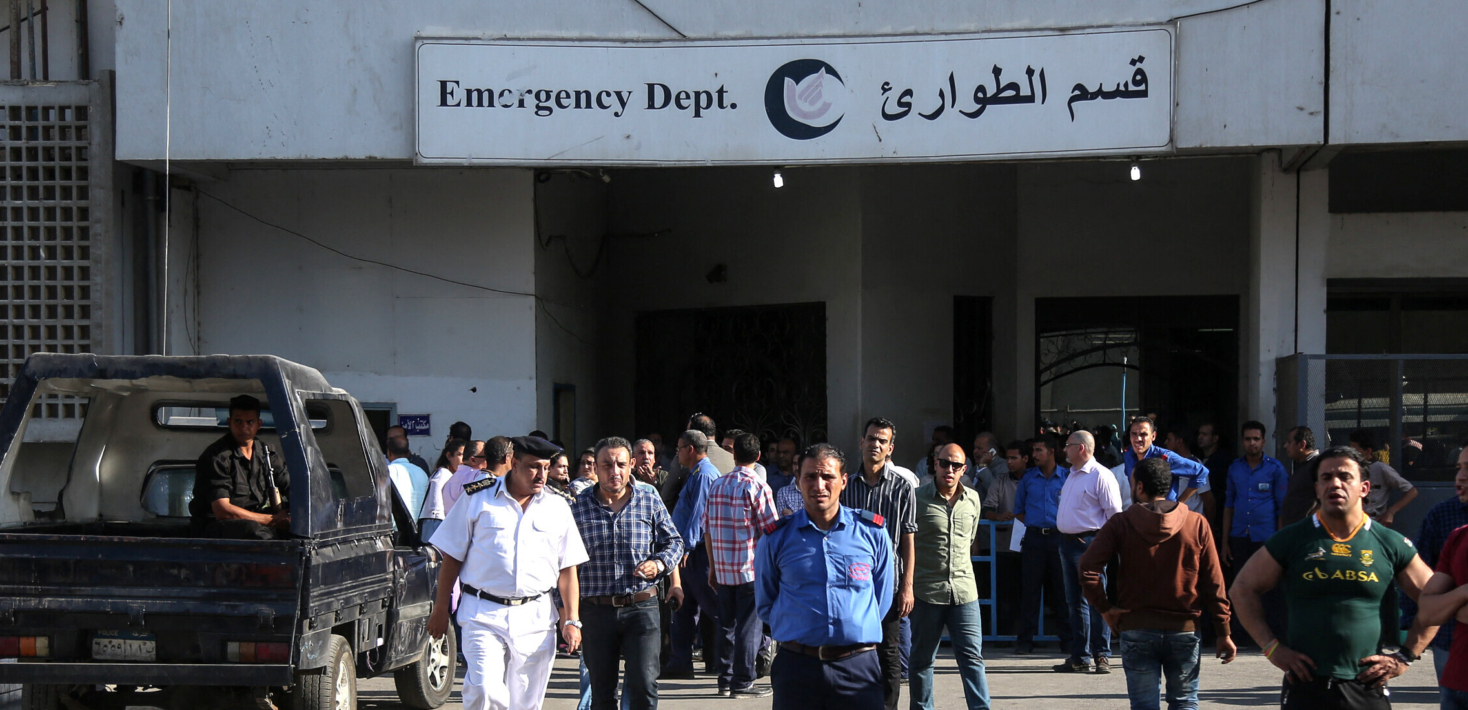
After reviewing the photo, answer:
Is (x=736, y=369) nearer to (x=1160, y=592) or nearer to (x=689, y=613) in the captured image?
(x=689, y=613)

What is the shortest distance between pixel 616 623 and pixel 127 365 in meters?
2.73

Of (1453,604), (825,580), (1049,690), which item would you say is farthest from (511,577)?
(1049,690)

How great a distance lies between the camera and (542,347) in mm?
13797

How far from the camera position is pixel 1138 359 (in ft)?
54.2

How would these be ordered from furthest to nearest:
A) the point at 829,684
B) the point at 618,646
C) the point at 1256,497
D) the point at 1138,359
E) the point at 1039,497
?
the point at 1138,359, the point at 1256,497, the point at 1039,497, the point at 618,646, the point at 829,684

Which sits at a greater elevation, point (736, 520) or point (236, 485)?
point (236, 485)

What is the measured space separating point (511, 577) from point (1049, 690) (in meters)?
4.37

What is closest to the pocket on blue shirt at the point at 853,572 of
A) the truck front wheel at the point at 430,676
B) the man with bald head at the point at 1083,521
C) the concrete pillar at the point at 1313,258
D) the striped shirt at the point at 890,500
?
the striped shirt at the point at 890,500

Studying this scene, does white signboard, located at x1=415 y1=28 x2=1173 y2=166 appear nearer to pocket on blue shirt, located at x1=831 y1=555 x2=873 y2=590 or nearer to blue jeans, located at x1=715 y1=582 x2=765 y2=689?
blue jeans, located at x1=715 y1=582 x2=765 y2=689

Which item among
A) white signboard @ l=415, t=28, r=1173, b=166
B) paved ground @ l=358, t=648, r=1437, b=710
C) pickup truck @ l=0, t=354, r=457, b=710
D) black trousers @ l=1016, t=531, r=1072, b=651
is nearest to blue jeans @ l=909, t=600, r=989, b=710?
paved ground @ l=358, t=648, r=1437, b=710

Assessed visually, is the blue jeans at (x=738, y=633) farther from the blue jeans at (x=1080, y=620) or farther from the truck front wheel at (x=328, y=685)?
the truck front wheel at (x=328, y=685)

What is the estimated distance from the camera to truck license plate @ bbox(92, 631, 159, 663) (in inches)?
241

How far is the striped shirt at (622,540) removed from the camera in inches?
255

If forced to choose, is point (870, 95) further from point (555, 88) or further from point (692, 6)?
point (555, 88)
